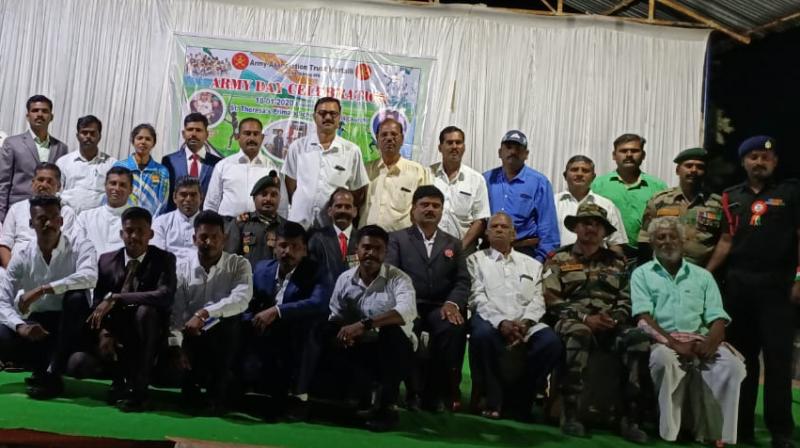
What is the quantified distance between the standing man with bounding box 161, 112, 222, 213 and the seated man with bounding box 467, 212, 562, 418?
1997 millimetres

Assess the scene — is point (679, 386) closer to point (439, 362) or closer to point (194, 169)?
point (439, 362)

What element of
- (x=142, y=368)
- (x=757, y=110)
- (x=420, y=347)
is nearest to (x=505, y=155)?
(x=420, y=347)

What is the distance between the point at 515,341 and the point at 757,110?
5.76 m

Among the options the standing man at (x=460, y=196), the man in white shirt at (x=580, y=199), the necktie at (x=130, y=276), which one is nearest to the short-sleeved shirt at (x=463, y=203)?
the standing man at (x=460, y=196)

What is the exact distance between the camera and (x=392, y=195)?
5230mm

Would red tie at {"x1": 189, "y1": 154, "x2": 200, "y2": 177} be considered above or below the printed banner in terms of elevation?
below

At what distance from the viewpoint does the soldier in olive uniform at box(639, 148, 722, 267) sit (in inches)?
187

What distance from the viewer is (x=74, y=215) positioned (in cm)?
496

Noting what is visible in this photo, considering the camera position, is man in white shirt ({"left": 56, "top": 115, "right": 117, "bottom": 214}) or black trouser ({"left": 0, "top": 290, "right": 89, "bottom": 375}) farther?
man in white shirt ({"left": 56, "top": 115, "right": 117, "bottom": 214})

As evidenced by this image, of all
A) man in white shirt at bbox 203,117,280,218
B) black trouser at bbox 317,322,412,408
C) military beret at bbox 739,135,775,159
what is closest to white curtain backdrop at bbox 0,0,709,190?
man in white shirt at bbox 203,117,280,218

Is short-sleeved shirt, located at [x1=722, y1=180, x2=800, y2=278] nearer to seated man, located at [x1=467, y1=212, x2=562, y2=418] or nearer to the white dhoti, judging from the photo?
the white dhoti

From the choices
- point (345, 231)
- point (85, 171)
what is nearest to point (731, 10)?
point (345, 231)

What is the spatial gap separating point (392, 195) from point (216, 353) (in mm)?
1737

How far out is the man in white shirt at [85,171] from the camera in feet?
17.3
